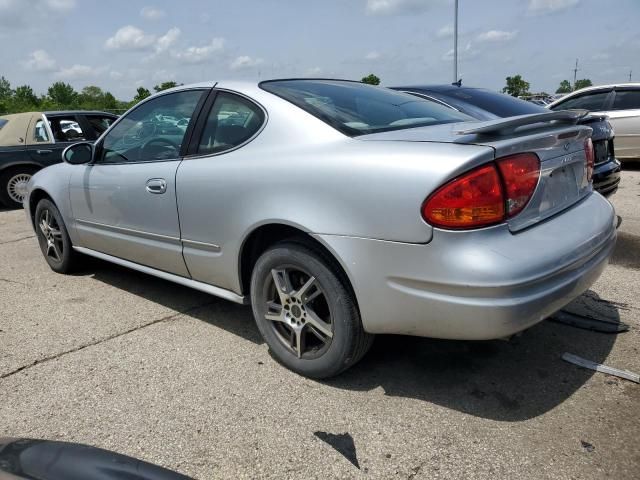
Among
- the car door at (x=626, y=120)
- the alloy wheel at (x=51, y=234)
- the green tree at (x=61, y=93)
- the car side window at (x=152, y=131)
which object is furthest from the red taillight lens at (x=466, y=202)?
the green tree at (x=61, y=93)

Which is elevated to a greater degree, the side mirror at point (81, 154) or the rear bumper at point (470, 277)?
the side mirror at point (81, 154)

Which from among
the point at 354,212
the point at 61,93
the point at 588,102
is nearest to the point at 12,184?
the point at 354,212

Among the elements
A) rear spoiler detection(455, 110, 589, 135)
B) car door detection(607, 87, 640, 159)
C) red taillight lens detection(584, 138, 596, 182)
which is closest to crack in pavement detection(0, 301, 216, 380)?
rear spoiler detection(455, 110, 589, 135)

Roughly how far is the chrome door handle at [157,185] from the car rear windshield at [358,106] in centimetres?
84

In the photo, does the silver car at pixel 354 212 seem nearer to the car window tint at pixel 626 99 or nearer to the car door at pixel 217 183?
the car door at pixel 217 183

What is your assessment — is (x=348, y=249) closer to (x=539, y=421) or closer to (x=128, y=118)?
(x=539, y=421)

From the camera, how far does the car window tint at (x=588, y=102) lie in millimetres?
9648

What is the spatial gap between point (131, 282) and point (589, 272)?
139 inches

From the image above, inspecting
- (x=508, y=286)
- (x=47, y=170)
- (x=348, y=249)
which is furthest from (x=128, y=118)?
(x=508, y=286)

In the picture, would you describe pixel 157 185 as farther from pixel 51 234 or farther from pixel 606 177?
pixel 606 177

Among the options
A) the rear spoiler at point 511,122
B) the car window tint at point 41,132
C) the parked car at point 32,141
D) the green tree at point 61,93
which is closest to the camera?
the rear spoiler at point 511,122

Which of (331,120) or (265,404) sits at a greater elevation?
(331,120)

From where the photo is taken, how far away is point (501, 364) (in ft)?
9.48

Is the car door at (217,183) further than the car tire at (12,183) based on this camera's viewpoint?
No
